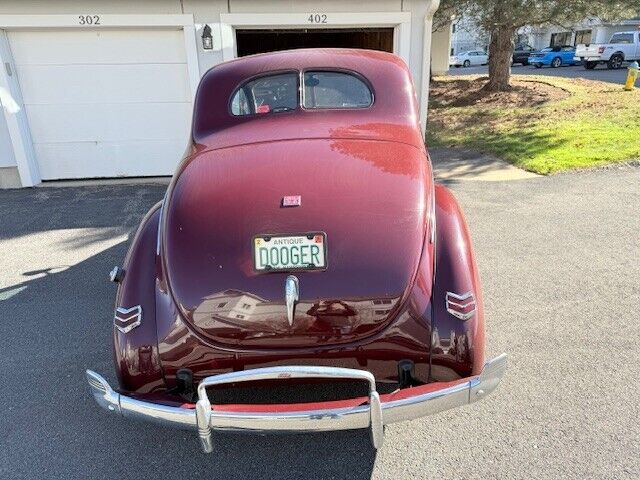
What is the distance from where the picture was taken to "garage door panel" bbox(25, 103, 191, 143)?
303 inches

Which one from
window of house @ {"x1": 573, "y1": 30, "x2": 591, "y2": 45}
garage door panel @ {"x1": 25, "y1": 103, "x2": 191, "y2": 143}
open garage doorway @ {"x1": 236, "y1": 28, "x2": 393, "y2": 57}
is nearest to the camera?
garage door panel @ {"x1": 25, "y1": 103, "x2": 191, "y2": 143}

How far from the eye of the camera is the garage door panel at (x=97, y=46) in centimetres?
733

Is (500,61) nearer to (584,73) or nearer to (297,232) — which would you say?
(584,73)

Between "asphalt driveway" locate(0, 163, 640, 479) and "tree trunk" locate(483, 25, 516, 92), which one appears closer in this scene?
"asphalt driveway" locate(0, 163, 640, 479)

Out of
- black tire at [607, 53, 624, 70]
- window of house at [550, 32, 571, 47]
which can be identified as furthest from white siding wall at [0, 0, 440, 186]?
window of house at [550, 32, 571, 47]

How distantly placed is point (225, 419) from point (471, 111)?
12.9m

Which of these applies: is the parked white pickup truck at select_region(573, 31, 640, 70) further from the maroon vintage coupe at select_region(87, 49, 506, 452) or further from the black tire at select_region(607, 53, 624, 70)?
the maroon vintage coupe at select_region(87, 49, 506, 452)

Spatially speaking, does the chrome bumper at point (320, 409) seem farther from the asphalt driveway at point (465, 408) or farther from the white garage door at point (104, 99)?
the white garage door at point (104, 99)

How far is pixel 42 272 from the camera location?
4789 millimetres

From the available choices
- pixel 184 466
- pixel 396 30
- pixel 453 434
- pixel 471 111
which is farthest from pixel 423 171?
pixel 471 111

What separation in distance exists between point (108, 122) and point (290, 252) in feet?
21.7

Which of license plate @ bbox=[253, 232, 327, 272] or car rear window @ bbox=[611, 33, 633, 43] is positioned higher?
car rear window @ bbox=[611, 33, 633, 43]

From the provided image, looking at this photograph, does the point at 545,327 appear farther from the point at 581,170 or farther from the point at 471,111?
the point at 471,111

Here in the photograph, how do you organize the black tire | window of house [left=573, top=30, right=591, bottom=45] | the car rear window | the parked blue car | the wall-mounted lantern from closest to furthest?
the wall-mounted lantern
the black tire
the car rear window
the parked blue car
window of house [left=573, top=30, right=591, bottom=45]
